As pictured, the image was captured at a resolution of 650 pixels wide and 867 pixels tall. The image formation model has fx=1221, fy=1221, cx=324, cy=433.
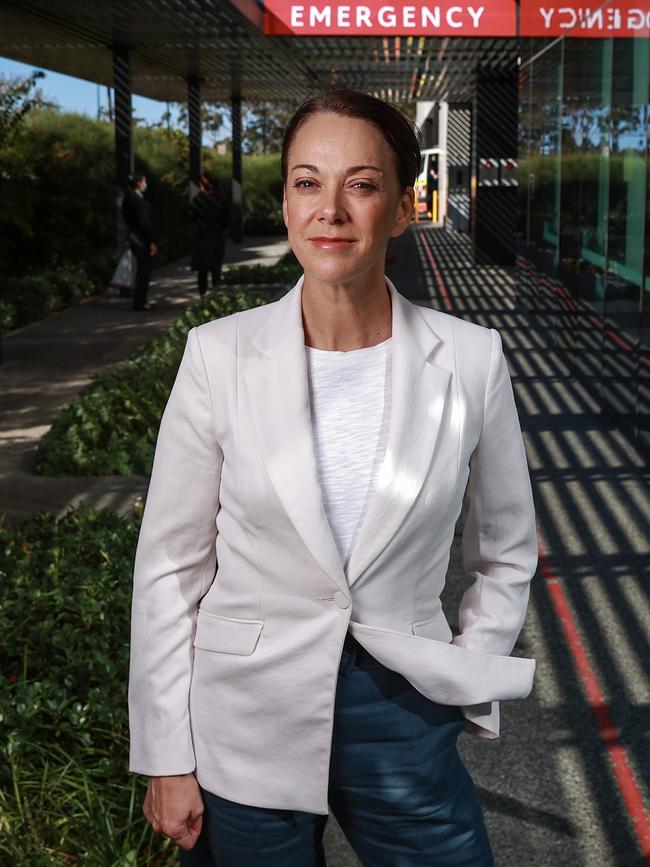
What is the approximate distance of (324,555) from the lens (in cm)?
180

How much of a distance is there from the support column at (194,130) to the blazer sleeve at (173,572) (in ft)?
80.1

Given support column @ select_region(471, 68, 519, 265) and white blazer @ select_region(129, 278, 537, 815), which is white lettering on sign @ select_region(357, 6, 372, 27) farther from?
white blazer @ select_region(129, 278, 537, 815)

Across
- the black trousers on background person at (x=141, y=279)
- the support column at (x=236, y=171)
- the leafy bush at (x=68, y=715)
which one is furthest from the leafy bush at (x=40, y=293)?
the support column at (x=236, y=171)

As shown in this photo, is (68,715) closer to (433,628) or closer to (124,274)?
(433,628)

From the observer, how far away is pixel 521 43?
15.8 m

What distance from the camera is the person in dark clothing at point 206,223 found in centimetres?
1706

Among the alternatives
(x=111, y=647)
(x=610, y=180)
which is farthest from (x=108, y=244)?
(x=111, y=647)

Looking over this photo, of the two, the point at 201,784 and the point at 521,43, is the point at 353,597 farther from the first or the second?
the point at 521,43

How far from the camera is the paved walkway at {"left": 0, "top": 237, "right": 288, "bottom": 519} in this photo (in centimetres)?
642

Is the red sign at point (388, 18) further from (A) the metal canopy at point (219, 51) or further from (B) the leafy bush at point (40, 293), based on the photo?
(B) the leafy bush at point (40, 293)

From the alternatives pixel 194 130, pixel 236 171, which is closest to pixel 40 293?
pixel 194 130

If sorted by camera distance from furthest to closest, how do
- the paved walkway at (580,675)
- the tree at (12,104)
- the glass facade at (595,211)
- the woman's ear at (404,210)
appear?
the tree at (12,104)
the glass facade at (595,211)
the paved walkway at (580,675)
the woman's ear at (404,210)

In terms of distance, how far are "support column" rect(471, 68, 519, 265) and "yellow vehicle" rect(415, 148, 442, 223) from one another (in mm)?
22839

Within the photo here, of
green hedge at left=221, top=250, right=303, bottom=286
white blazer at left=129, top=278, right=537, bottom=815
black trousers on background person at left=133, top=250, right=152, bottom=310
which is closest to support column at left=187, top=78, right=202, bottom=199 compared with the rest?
green hedge at left=221, top=250, right=303, bottom=286
